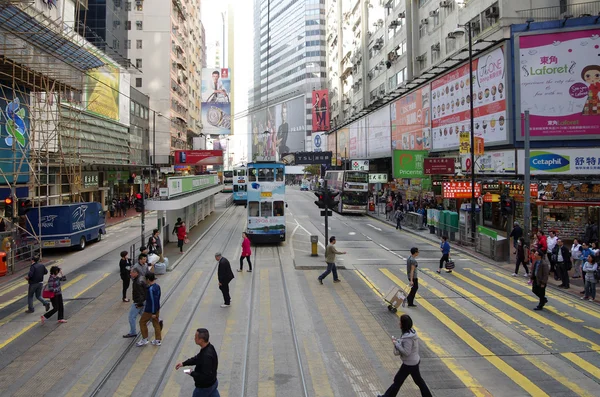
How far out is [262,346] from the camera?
971 centimetres

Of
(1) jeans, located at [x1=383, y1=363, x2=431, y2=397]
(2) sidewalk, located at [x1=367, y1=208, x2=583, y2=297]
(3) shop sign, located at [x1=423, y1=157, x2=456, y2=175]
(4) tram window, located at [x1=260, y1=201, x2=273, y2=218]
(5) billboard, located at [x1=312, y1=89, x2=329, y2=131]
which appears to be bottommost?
(2) sidewalk, located at [x1=367, y1=208, x2=583, y2=297]

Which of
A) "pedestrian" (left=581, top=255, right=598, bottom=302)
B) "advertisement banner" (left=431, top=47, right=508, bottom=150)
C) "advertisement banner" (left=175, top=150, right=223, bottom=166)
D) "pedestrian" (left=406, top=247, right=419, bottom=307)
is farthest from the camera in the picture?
"advertisement banner" (left=175, top=150, right=223, bottom=166)

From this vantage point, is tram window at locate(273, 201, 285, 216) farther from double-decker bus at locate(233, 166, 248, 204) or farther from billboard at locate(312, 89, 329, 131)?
billboard at locate(312, 89, 329, 131)

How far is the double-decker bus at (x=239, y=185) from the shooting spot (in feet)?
161

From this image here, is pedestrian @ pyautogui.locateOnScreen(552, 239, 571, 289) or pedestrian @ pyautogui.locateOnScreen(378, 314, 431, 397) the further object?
pedestrian @ pyautogui.locateOnScreen(552, 239, 571, 289)

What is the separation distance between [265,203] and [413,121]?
22.0m

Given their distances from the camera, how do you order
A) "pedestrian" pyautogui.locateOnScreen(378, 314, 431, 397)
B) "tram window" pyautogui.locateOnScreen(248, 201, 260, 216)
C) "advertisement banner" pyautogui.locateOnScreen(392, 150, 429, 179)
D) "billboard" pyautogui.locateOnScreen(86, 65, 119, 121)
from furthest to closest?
"billboard" pyautogui.locateOnScreen(86, 65, 119, 121), "advertisement banner" pyautogui.locateOnScreen(392, 150, 429, 179), "tram window" pyautogui.locateOnScreen(248, 201, 260, 216), "pedestrian" pyautogui.locateOnScreen(378, 314, 431, 397)

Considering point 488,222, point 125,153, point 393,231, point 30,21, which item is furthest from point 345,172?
point 30,21

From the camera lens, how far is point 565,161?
25.1m

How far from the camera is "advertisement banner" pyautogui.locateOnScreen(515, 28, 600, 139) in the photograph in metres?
25.1

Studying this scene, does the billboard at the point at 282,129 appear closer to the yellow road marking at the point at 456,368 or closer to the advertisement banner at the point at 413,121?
the advertisement banner at the point at 413,121

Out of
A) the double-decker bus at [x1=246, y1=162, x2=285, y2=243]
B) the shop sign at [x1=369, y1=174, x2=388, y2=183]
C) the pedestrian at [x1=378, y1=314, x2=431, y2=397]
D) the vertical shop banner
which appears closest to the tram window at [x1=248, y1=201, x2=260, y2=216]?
the double-decker bus at [x1=246, y1=162, x2=285, y2=243]

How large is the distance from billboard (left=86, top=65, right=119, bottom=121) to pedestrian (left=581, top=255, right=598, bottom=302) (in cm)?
3414

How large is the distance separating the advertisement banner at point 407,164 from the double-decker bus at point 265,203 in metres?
11.3
